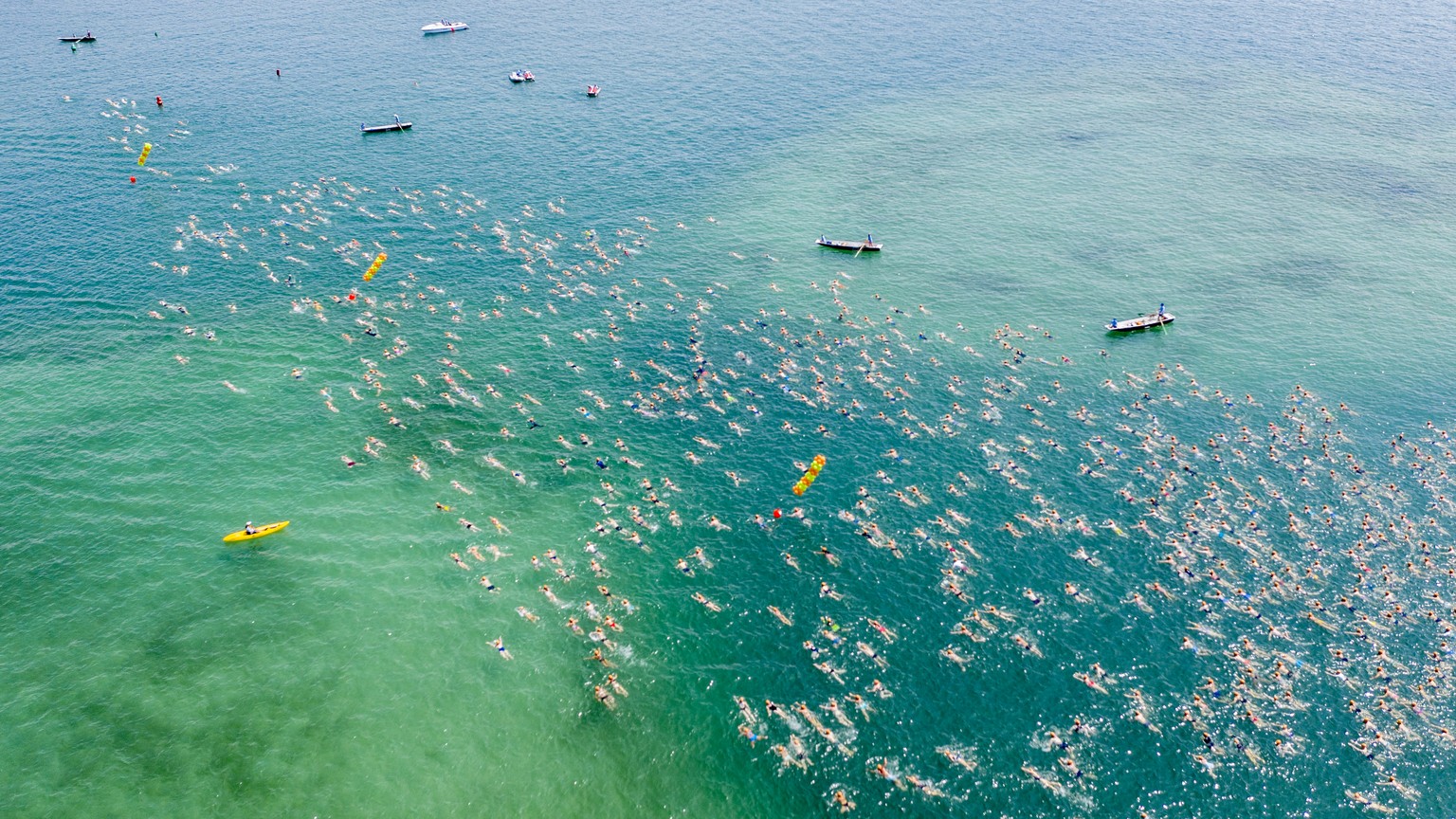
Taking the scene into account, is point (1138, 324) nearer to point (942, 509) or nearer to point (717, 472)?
point (942, 509)

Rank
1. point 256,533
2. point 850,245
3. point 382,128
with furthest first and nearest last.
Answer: point 382,128 < point 850,245 < point 256,533

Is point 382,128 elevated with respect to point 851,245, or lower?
elevated

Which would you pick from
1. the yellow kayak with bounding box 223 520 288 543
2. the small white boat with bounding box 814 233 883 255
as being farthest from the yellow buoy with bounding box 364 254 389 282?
A: the small white boat with bounding box 814 233 883 255

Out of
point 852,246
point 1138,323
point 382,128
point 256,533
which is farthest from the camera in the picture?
point 382,128

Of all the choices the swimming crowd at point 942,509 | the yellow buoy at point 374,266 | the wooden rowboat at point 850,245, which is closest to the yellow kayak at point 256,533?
the swimming crowd at point 942,509

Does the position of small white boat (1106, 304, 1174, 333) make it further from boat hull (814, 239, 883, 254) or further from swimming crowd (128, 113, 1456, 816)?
boat hull (814, 239, 883, 254)

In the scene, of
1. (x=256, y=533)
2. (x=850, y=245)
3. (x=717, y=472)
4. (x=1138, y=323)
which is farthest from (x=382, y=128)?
(x=1138, y=323)
